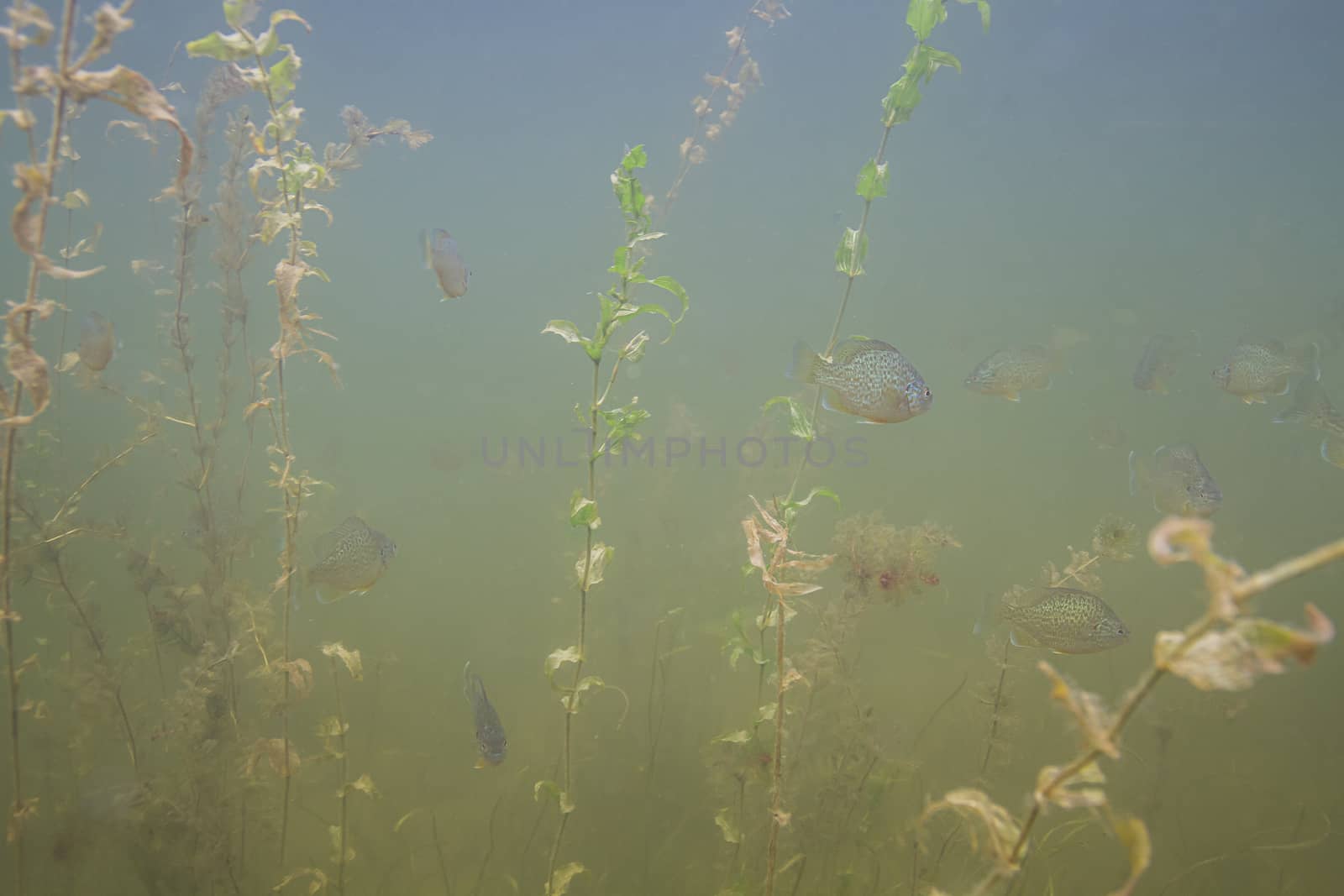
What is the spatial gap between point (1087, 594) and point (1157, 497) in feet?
6.29

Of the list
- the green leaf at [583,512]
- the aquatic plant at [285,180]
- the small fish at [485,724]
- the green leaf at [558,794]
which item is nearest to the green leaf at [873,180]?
the green leaf at [583,512]

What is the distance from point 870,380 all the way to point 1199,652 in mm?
2676

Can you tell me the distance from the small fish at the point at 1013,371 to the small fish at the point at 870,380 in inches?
100

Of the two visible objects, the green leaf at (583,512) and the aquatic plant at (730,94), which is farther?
the aquatic plant at (730,94)

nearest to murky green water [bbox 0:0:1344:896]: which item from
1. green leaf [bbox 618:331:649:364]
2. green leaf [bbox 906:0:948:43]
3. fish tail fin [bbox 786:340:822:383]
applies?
green leaf [bbox 618:331:649:364]

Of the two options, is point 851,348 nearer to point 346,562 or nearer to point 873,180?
point 873,180

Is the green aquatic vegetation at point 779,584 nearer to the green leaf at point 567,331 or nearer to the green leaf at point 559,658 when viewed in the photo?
the green leaf at point 559,658

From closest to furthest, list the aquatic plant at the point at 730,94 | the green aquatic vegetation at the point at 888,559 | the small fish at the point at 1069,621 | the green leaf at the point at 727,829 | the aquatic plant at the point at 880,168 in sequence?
the aquatic plant at the point at 880,168 < the green leaf at the point at 727,829 < the small fish at the point at 1069,621 < the green aquatic vegetation at the point at 888,559 < the aquatic plant at the point at 730,94

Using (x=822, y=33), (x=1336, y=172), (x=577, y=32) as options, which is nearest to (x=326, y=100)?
(x=577, y=32)

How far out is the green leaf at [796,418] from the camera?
3299mm

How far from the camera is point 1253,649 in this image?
0.96 metres

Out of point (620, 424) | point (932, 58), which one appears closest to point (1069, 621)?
point (620, 424)

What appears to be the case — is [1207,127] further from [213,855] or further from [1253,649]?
[213,855]

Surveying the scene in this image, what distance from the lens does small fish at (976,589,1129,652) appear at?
12.3 ft
